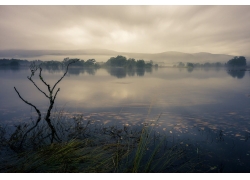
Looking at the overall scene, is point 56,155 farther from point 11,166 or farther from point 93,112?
point 93,112

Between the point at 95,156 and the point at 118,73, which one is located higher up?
the point at 118,73

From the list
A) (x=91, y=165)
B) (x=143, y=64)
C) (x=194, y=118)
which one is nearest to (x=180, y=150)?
(x=91, y=165)

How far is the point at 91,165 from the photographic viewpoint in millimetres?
4754

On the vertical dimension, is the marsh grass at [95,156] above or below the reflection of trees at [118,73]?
below

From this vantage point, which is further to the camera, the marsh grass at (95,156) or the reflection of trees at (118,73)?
the reflection of trees at (118,73)

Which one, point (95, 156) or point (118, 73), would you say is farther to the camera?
point (118, 73)

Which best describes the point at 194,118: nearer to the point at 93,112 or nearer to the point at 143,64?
the point at 93,112

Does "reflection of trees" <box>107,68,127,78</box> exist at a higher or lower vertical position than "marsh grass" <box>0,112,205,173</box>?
higher

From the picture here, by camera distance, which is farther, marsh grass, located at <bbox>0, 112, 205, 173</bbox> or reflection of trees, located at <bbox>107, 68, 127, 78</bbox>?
reflection of trees, located at <bbox>107, 68, 127, 78</bbox>

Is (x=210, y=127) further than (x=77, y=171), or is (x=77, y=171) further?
(x=210, y=127)
